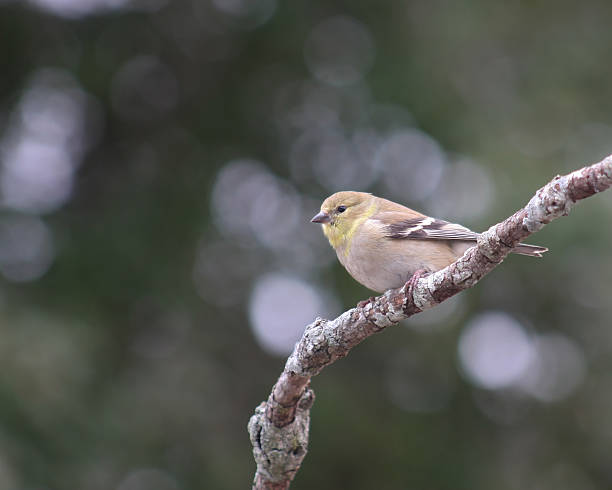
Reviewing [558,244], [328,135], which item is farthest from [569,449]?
[328,135]

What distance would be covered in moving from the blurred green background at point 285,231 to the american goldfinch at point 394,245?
2.14 metres

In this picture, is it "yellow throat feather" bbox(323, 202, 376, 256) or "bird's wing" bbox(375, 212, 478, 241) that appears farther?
"yellow throat feather" bbox(323, 202, 376, 256)

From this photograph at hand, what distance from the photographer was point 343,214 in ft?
17.6

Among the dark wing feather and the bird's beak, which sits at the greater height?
the dark wing feather

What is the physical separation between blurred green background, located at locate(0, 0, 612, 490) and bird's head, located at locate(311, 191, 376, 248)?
1931 millimetres

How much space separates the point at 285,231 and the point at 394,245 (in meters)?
4.51

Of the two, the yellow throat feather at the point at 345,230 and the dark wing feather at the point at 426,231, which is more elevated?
the dark wing feather at the point at 426,231

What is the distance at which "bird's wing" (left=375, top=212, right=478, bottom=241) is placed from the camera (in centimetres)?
470

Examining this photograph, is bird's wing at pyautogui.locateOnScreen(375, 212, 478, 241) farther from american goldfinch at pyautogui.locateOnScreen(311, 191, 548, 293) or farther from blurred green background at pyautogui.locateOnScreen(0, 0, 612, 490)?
blurred green background at pyautogui.locateOnScreen(0, 0, 612, 490)

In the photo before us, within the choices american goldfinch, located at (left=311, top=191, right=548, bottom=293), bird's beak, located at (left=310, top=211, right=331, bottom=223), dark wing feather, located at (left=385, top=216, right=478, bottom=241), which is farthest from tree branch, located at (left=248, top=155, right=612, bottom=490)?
bird's beak, located at (left=310, top=211, right=331, bottom=223)

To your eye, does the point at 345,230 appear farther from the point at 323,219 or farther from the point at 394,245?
the point at 394,245

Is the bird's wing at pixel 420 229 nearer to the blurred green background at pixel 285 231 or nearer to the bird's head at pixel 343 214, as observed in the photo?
the bird's head at pixel 343 214

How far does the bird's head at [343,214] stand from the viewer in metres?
5.20

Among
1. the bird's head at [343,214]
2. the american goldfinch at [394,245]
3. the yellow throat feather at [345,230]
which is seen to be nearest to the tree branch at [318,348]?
the american goldfinch at [394,245]
